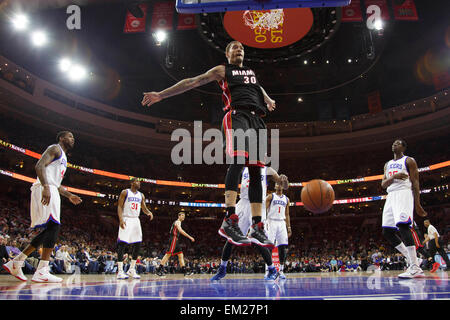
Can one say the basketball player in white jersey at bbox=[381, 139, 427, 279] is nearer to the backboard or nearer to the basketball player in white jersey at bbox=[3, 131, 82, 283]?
the backboard

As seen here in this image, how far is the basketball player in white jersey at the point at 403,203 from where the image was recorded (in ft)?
14.8

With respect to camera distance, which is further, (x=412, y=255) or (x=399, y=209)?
(x=399, y=209)

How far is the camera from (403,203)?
15.3 feet

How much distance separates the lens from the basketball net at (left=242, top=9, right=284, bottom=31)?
37.5 ft

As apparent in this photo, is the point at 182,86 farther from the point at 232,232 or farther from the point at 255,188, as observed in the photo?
the point at 232,232

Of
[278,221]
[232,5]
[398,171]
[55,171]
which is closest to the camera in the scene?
[232,5]

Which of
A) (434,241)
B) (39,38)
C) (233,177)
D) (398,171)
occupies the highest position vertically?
(39,38)

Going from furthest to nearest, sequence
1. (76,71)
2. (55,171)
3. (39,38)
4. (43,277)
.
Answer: (76,71) < (39,38) < (55,171) < (43,277)

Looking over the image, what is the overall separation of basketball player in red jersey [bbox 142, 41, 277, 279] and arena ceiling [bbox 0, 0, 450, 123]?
10.3 metres

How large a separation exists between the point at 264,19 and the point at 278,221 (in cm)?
743

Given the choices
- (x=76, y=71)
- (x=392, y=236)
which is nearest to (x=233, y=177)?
(x=392, y=236)

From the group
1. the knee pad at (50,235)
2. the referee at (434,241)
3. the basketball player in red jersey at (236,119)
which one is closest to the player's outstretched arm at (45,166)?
the knee pad at (50,235)

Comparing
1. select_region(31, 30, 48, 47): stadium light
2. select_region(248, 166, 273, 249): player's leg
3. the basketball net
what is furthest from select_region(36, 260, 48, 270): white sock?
select_region(31, 30, 48, 47): stadium light
